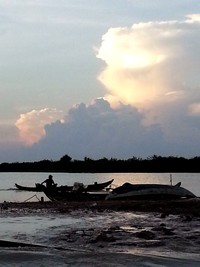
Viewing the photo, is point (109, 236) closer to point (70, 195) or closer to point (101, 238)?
point (101, 238)

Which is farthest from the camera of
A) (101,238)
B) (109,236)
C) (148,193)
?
(148,193)

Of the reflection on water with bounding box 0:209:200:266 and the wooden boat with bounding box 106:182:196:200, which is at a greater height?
the wooden boat with bounding box 106:182:196:200

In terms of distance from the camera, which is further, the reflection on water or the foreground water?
the reflection on water

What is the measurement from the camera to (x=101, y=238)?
15.7m

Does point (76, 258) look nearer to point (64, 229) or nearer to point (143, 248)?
point (143, 248)

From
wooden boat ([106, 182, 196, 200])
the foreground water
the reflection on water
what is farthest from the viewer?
wooden boat ([106, 182, 196, 200])

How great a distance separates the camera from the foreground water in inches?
472

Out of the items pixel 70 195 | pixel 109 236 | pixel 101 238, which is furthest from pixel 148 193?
pixel 101 238

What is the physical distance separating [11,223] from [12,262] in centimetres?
958

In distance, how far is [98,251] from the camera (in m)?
13.3

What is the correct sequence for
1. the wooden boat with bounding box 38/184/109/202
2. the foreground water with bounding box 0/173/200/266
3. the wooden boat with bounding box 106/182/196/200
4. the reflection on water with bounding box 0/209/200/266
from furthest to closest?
1. the wooden boat with bounding box 38/184/109/202
2. the wooden boat with bounding box 106/182/196/200
3. the reflection on water with bounding box 0/209/200/266
4. the foreground water with bounding box 0/173/200/266

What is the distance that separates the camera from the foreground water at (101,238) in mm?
11977

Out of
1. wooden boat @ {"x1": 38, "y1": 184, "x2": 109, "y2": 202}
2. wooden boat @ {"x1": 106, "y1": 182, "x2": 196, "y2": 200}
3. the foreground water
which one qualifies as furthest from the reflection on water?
wooden boat @ {"x1": 38, "y1": 184, "x2": 109, "y2": 202}

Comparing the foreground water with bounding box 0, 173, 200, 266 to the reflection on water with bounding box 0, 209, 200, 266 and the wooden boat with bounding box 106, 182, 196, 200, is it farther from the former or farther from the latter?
the wooden boat with bounding box 106, 182, 196, 200
